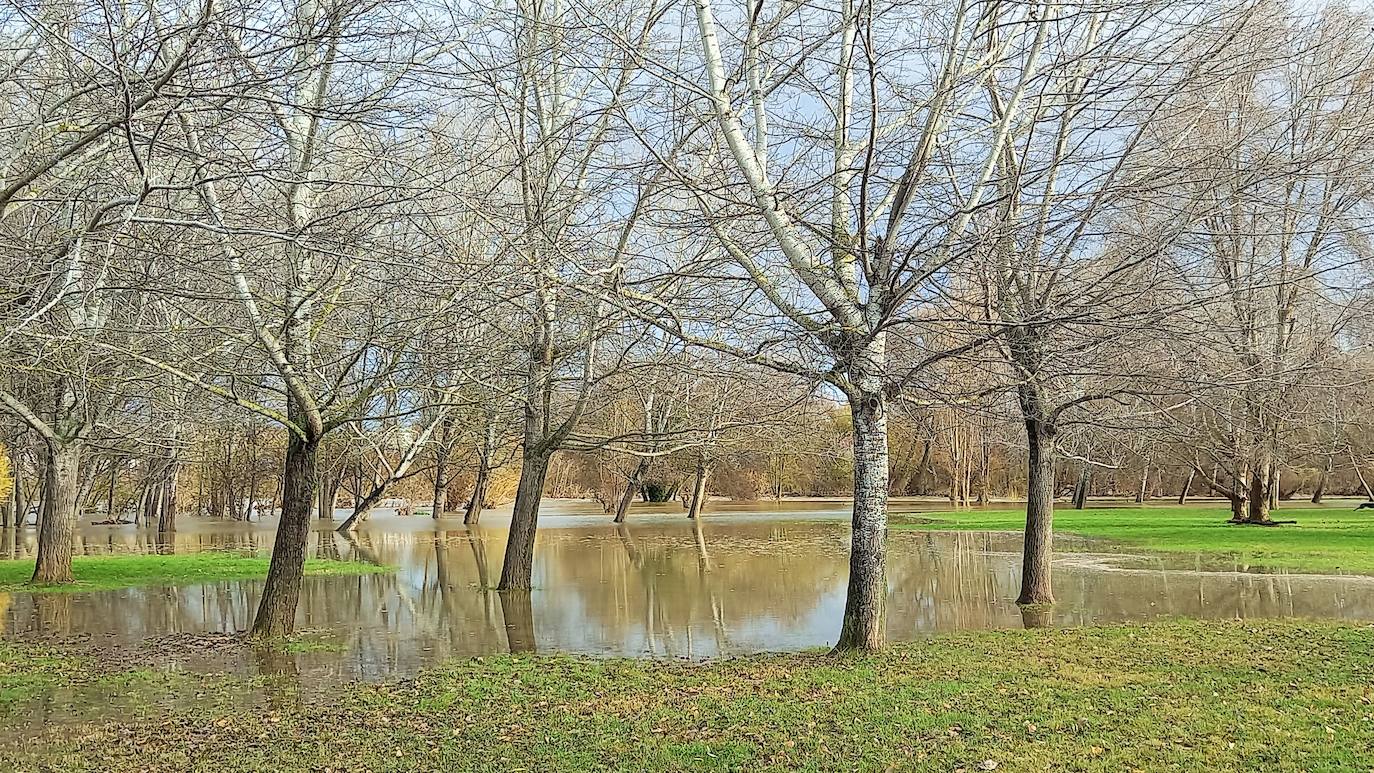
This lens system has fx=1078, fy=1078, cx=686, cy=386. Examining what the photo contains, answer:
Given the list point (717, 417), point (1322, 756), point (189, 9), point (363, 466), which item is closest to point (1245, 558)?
point (717, 417)

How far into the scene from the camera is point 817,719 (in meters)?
6.68

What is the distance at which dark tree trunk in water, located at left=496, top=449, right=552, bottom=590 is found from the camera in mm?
16031

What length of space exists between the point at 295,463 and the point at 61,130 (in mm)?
5857

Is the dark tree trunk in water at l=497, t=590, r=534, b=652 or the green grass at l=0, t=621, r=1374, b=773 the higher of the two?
the green grass at l=0, t=621, r=1374, b=773

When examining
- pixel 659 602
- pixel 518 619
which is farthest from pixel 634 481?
pixel 518 619

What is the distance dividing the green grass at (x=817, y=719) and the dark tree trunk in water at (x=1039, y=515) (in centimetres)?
432

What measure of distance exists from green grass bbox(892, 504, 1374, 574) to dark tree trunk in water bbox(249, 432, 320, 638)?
15.5 metres

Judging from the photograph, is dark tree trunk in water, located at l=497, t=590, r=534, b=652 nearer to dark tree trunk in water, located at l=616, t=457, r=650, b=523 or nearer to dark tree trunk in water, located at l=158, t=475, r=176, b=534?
dark tree trunk in water, located at l=616, t=457, r=650, b=523

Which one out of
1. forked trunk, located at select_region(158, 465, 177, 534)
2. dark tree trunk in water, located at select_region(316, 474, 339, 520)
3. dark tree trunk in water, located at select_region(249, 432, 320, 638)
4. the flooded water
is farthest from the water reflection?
dark tree trunk in water, located at select_region(316, 474, 339, 520)

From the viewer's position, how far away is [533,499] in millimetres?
16156

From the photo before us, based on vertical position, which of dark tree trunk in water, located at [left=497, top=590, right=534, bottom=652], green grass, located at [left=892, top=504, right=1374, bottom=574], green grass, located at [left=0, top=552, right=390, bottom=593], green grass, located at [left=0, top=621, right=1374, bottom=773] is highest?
green grass, located at [left=0, top=621, right=1374, bottom=773]

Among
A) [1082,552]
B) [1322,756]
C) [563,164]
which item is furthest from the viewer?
[1082,552]

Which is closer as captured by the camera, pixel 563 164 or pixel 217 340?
pixel 217 340

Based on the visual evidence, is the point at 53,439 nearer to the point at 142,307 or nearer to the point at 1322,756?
the point at 142,307
